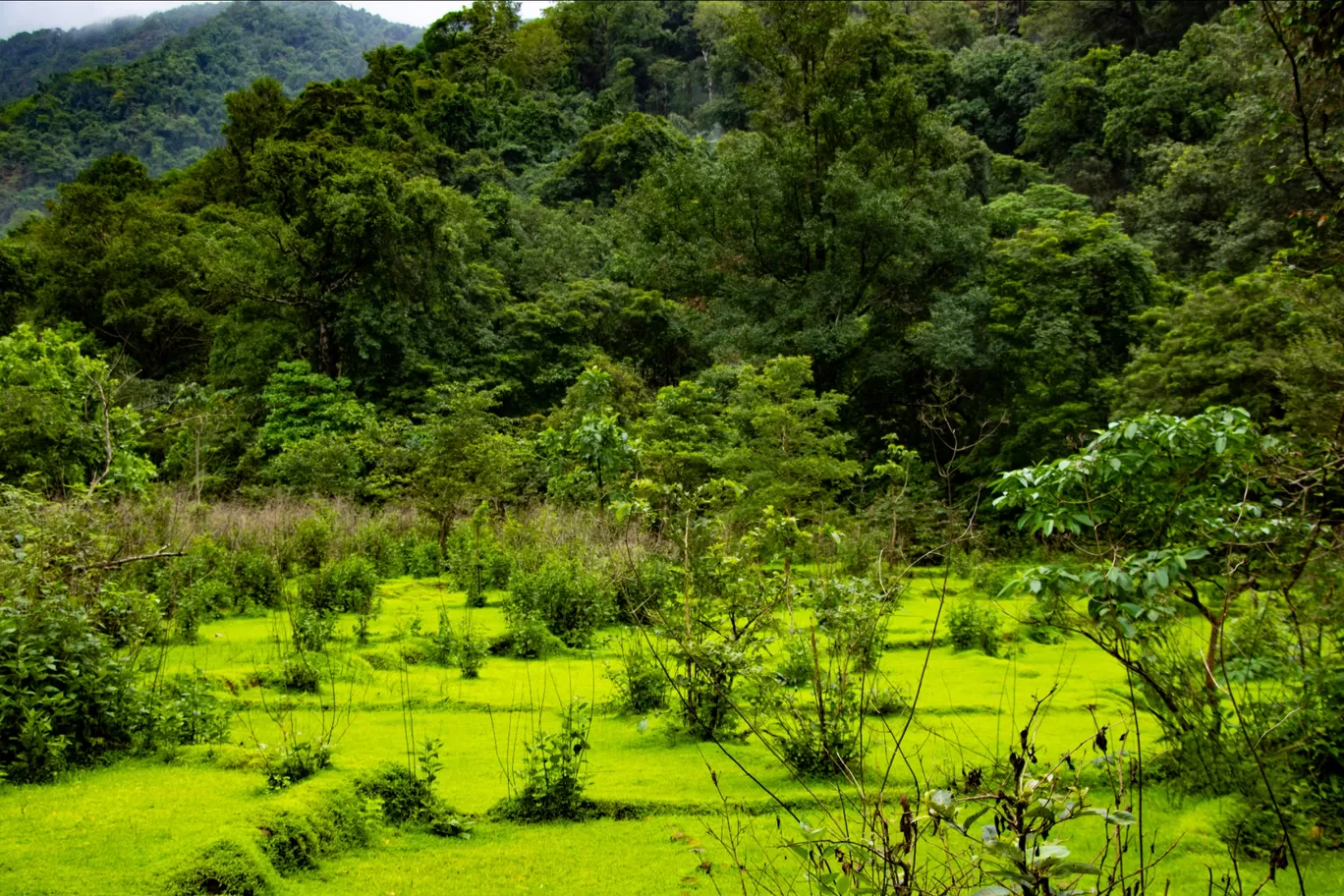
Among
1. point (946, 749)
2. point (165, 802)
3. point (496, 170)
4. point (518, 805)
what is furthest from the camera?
point (496, 170)

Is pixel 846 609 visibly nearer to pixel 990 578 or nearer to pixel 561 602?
pixel 561 602

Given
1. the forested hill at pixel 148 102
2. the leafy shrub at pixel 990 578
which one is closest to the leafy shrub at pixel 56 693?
the leafy shrub at pixel 990 578

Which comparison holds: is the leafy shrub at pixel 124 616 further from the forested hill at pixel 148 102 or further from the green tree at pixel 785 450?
the forested hill at pixel 148 102

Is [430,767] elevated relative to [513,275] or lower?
lower

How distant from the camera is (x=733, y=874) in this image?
2635 millimetres

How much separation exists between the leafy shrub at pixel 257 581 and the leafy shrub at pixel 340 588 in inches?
15.1

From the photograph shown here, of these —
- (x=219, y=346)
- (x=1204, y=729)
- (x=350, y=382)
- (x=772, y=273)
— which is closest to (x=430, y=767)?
(x=1204, y=729)

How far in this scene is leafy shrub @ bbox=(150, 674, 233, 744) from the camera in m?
3.46

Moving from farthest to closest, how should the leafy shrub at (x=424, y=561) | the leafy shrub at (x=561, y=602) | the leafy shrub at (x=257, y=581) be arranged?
the leafy shrub at (x=424, y=561)
the leafy shrub at (x=257, y=581)
the leafy shrub at (x=561, y=602)

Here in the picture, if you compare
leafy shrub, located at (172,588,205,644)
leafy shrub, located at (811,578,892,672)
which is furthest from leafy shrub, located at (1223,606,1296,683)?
leafy shrub, located at (172,588,205,644)

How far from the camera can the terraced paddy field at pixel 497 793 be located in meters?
2.51

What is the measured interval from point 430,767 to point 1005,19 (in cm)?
4641

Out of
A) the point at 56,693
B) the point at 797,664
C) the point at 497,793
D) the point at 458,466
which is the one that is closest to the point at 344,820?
the point at 497,793

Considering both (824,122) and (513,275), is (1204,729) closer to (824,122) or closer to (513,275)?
(824,122)
